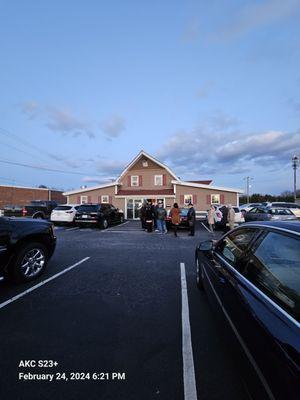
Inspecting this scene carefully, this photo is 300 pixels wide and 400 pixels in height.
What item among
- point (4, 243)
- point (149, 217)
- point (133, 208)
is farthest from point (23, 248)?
point (133, 208)

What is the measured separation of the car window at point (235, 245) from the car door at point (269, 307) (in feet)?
0.21

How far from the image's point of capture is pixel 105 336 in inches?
125

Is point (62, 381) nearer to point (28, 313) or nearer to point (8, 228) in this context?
point (28, 313)

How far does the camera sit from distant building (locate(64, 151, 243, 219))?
26922 millimetres

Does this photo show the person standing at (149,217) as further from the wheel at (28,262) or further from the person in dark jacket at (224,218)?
the wheel at (28,262)

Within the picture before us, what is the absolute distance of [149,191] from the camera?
1108 inches

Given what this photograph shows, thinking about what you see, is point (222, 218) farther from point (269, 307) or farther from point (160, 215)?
point (269, 307)

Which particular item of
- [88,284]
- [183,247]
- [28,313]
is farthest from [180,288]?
[183,247]

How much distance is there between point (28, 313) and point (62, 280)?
63.1 inches

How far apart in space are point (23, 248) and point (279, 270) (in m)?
4.65

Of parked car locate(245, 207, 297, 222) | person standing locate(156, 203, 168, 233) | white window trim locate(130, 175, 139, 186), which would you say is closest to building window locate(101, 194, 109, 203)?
white window trim locate(130, 175, 139, 186)

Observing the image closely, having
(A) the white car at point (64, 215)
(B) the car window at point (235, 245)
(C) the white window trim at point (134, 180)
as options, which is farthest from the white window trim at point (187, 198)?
(B) the car window at point (235, 245)

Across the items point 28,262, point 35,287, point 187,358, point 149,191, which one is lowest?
point 187,358

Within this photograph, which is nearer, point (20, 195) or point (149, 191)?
point (149, 191)
